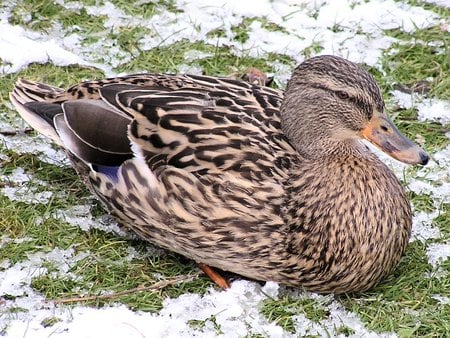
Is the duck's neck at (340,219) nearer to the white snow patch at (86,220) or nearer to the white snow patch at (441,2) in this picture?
the white snow patch at (86,220)

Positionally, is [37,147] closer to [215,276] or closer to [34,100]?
[34,100]

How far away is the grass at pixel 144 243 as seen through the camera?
4.32 m

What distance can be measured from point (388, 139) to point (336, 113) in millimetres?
252

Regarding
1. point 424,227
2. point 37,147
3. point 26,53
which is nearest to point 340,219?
point 424,227

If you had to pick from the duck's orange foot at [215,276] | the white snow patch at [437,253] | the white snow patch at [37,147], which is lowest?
the white snow patch at [37,147]

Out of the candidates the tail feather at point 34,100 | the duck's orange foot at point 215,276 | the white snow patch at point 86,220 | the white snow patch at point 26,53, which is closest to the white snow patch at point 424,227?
the duck's orange foot at point 215,276

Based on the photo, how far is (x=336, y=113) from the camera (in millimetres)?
4277

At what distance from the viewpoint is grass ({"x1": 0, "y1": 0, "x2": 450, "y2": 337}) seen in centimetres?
432

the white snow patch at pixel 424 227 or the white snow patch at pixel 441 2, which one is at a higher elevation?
the white snow patch at pixel 441 2

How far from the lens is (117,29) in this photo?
6152 millimetres

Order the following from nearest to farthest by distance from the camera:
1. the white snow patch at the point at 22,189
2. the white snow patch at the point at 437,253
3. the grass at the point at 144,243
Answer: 1. the grass at the point at 144,243
2. the white snow patch at the point at 437,253
3. the white snow patch at the point at 22,189

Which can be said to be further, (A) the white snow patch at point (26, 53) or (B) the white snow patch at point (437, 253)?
(A) the white snow patch at point (26, 53)

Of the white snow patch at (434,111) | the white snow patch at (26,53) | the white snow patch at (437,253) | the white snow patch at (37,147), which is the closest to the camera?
the white snow patch at (437,253)

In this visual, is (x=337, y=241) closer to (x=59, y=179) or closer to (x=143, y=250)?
(x=143, y=250)
